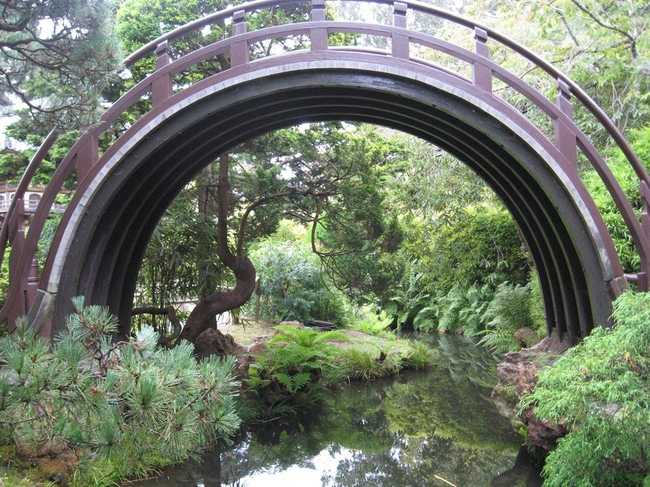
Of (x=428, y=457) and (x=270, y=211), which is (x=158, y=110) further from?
(x=428, y=457)

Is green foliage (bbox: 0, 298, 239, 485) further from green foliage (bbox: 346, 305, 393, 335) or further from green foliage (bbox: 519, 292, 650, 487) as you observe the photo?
green foliage (bbox: 346, 305, 393, 335)

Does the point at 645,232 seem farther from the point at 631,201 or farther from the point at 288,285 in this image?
the point at 288,285

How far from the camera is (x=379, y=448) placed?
20.5 feet

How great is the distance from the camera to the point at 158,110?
548cm

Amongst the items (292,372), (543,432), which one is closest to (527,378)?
(543,432)

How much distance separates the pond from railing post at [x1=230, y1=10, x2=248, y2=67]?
4287mm

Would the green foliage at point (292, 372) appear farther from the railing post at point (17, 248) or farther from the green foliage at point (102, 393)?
the green foliage at point (102, 393)

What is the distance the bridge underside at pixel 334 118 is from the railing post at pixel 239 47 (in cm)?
23

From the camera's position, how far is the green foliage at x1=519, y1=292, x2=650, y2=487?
3.61m

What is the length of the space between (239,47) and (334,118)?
2108 mm

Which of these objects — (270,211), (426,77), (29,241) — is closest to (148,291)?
(270,211)

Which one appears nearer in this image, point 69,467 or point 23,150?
point 69,467

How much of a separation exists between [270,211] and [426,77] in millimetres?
4103

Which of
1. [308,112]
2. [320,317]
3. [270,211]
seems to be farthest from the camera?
[320,317]
